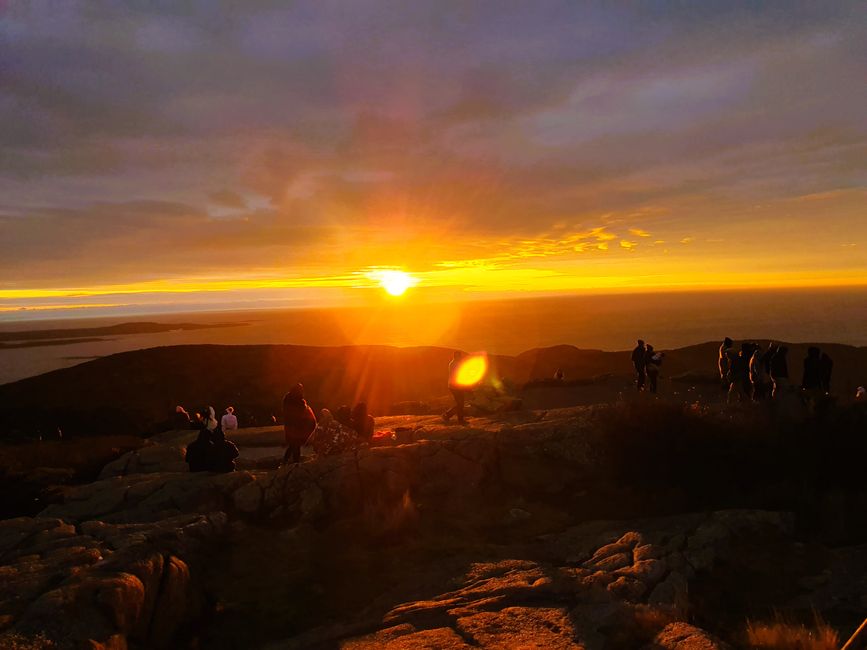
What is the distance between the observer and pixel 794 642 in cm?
531

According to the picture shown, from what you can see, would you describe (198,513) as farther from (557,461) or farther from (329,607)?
(557,461)

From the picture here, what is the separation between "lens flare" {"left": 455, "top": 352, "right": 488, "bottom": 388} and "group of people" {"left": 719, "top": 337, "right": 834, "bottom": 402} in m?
7.26

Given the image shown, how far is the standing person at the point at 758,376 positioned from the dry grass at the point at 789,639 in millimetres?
9884

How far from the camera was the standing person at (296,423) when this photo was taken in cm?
1253

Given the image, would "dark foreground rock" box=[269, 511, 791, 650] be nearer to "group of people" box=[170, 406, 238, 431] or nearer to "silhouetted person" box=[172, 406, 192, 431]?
"group of people" box=[170, 406, 238, 431]

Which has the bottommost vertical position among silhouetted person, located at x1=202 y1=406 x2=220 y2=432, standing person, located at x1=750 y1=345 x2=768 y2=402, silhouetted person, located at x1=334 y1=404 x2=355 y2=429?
silhouetted person, located at x1=334 y1=404 x2=355 y2=429

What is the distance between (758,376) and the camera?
14578mm

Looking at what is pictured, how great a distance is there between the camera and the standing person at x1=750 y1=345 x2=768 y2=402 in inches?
573

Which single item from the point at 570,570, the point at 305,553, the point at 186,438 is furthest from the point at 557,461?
the point at 186,438

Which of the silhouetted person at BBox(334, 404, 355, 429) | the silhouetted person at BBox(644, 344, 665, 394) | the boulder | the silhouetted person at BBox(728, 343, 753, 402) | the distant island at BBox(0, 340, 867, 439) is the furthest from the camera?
the distant island at BBox(0, 340, 867, 439)

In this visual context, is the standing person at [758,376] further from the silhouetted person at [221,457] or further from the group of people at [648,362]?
the silhouetted person at [221,457]

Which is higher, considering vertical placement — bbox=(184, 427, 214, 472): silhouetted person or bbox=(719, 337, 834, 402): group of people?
bbox=(719, 337, 834, 402): group of people

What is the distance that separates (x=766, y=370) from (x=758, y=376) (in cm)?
64

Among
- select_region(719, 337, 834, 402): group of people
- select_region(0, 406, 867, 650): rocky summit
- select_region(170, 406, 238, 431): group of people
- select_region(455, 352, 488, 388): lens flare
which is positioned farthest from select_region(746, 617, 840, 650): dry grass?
select_region(170, 406, 238, 431): group of people
